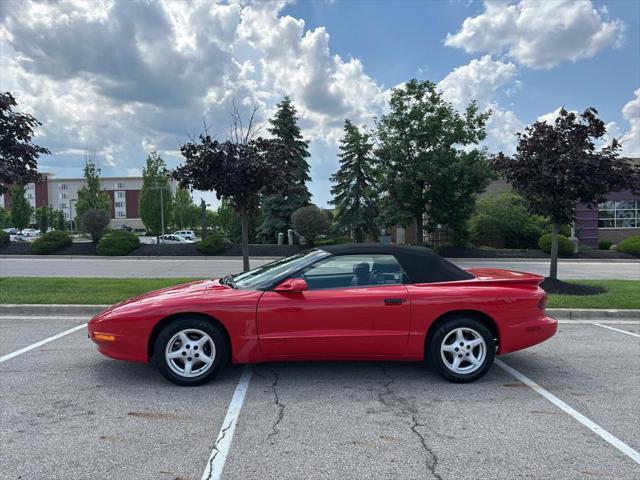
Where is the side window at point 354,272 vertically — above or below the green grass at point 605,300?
above

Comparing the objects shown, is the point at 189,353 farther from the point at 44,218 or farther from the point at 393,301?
the point at 44,218

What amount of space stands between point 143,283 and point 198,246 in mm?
13548

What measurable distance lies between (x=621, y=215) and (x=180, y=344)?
42.0m

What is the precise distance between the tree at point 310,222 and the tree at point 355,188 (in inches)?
199

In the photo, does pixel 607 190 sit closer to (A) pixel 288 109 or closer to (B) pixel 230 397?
(B) pixel 230 397

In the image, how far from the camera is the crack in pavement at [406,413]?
3012 mm

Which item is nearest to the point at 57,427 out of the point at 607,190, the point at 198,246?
the point at 607,190

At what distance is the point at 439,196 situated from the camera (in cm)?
2367

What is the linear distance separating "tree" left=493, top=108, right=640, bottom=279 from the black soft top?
689 cm

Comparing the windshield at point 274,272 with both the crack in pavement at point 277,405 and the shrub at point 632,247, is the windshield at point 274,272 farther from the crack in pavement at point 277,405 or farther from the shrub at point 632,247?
the shrub at point 632,247

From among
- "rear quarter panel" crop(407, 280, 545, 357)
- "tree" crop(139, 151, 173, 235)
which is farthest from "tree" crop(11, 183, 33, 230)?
"rear quarter panel" crop(407, 280, 545, 357)

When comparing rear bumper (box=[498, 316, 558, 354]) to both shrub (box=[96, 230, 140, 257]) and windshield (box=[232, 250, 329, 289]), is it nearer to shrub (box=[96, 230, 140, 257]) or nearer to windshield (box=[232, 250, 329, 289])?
windshield (box=[232, 250, 329, 289])

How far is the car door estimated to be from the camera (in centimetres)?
429

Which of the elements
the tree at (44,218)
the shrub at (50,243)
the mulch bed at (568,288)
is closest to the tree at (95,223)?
the shrub at (50,243)
